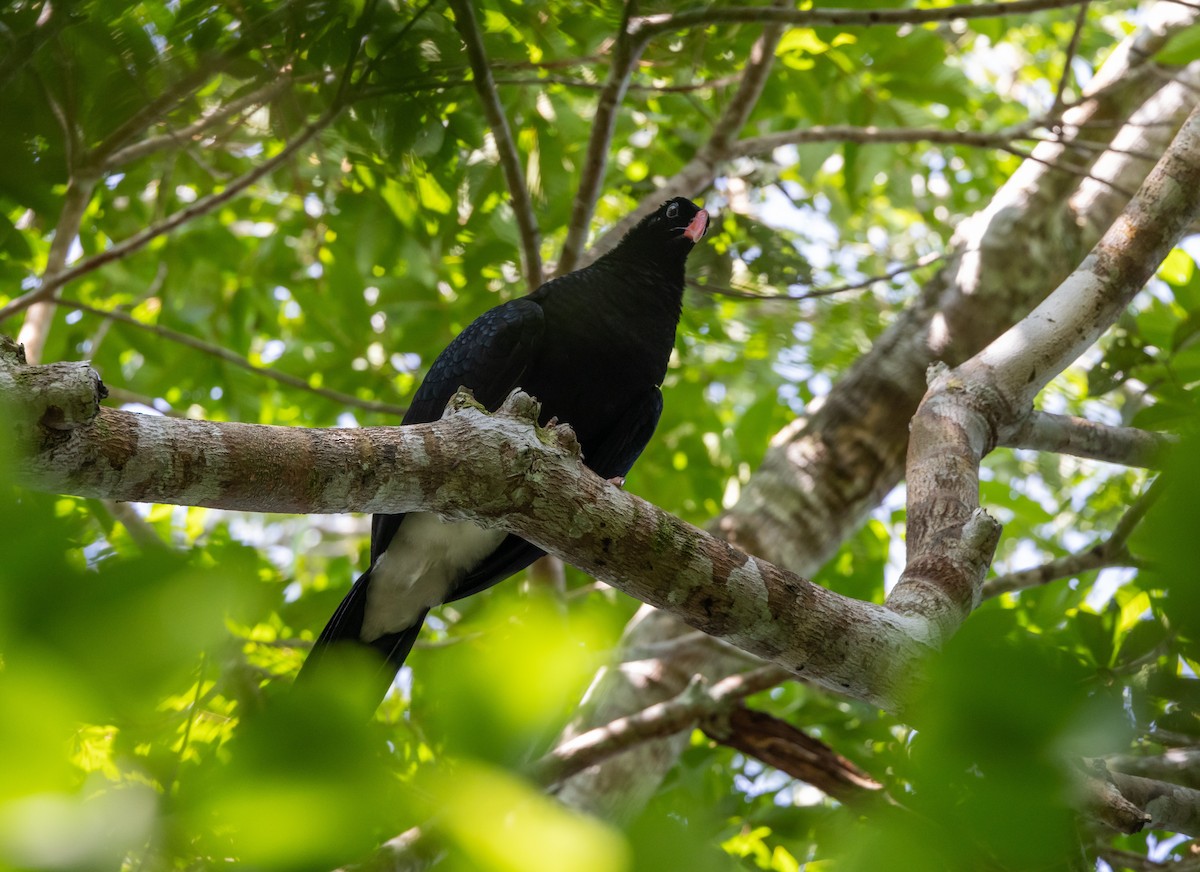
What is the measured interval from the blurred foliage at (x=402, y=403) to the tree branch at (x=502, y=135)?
7cm

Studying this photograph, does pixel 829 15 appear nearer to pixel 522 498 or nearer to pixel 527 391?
pixel 527 391

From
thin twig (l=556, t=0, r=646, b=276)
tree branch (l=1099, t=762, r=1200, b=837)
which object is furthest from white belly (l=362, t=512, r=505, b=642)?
tree branch (l=1099, t=762, r=1200, b=837)

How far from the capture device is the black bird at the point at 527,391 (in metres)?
2.95

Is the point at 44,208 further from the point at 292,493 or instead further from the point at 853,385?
the point at 853,385

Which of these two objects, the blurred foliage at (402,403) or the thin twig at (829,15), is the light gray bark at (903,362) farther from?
the thin twig at (829,15)

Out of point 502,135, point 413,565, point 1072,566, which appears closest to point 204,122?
point 502,135

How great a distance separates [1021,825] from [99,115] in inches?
95.7

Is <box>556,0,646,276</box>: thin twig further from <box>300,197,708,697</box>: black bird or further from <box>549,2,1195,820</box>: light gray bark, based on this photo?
<box>549,2,1195,820</box>: light gray bark

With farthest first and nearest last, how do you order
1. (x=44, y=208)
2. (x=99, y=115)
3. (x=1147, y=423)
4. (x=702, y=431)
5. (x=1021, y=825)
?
(x=702, y=431) < (x=1147, y=423) < (x=99, y=115) < (x=44, y=208) < (x=1021, y=825)

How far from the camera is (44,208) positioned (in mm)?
2076

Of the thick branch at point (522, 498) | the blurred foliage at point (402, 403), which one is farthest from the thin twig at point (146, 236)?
the thick branch at point (522, 498)

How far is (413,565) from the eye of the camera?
3111 millimetres

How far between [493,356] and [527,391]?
222 millimetres

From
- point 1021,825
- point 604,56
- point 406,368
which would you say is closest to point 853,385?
point 604,56
